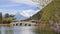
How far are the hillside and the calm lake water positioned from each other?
0.95 feet

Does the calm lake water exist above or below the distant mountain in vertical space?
below

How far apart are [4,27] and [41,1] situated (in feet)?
3.60

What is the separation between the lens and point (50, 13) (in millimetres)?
4227

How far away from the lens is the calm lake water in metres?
4.20

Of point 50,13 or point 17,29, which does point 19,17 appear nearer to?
point 17,29

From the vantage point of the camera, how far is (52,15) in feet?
13.9

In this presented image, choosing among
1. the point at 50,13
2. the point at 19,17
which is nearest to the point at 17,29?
the point at 19,17

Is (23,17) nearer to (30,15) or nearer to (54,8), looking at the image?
(30,15)

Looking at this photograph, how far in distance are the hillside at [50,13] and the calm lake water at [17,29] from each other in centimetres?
29

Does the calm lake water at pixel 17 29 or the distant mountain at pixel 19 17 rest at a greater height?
the distant mountain at pixel 19 17

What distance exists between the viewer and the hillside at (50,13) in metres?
4.20

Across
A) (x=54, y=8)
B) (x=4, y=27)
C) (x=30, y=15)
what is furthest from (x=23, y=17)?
(x=54, y=8)

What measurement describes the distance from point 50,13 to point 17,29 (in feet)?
2.87

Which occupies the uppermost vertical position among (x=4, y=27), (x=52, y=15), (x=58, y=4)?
(x=58, y=4)
